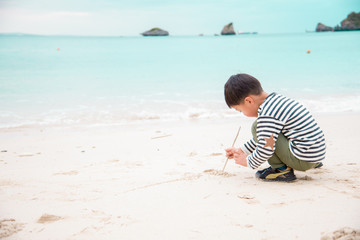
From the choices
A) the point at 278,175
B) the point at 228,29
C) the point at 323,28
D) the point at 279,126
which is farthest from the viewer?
the point at 323,28

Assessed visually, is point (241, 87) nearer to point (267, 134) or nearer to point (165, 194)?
point (267, 134)

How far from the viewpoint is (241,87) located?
2.35m

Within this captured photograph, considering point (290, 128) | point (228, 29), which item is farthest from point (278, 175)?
point (228, 29)

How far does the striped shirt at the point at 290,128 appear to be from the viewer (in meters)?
2.27

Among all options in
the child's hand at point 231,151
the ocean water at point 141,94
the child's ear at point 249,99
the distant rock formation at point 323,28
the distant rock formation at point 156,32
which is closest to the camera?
the child's ear at point 249,99

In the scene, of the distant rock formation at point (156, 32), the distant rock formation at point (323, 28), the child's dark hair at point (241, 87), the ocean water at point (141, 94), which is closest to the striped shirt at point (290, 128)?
the child's dark hair at point (241, 87)

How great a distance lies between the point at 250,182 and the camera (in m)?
2.56

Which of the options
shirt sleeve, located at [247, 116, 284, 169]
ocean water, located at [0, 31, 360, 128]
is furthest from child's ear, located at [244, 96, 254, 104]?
ocean water, located at [0, 31, 360, 128]

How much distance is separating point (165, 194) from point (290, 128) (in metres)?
1.03

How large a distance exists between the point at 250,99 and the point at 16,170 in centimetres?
241

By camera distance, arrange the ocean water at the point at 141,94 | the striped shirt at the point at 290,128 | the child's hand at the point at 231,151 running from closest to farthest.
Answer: the striped shirt at the point at 290,128 → the child's hand at the point at 231,151 → the ocean water at the point at 141,94

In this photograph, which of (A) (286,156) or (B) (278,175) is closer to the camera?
(A) (286,156)

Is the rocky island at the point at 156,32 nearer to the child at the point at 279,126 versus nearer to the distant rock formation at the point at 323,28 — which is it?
the distant rock formation at the point at 323,28

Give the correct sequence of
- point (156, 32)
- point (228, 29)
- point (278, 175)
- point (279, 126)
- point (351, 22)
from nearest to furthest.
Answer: point (279, 126) → point (278, 175) → point (351, 22) → point (228, 29) → point (156, 32)
